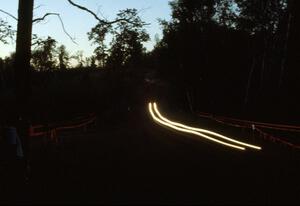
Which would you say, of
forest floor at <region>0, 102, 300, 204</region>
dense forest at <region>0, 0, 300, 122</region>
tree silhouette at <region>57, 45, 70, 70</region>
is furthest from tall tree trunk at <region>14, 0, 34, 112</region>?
tree silhouette at <region>57, 45, 70, 70</region>

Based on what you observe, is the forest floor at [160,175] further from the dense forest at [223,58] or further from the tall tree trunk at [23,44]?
the dense forest at [223,58]

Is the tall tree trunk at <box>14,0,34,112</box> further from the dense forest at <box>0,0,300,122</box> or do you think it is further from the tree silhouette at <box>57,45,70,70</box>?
the tree silhouette at <box>57,45,70,70</box>

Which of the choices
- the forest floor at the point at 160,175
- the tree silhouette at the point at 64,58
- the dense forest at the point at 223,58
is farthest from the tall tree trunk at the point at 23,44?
the tree silhouette at the point at 64,58

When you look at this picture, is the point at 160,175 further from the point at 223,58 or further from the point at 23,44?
the point at 223,58

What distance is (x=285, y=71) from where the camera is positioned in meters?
56.2

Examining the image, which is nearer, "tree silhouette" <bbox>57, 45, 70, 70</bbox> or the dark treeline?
the dark treeline

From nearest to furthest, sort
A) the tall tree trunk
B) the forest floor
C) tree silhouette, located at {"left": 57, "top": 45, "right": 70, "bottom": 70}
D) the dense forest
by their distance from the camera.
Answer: the forest floor, the tall tree trunk, the dense forest, tree silhouette, located at {"left": 57, "top": 45, "right": 70, "bottom": 70}

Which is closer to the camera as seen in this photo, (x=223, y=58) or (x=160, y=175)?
(x=160, y=175)

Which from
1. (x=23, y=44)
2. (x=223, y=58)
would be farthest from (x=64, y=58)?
(x=23, y=44)

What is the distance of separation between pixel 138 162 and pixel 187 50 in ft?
163

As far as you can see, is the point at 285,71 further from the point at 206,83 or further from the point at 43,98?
the point at 43,98

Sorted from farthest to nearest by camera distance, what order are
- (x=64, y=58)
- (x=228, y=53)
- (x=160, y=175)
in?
(x=64, y=58) → (x=228, y=53) → (x=160, y=175)

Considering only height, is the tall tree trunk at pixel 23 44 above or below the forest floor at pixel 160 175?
above

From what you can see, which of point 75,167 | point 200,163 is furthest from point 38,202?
point 200,163
